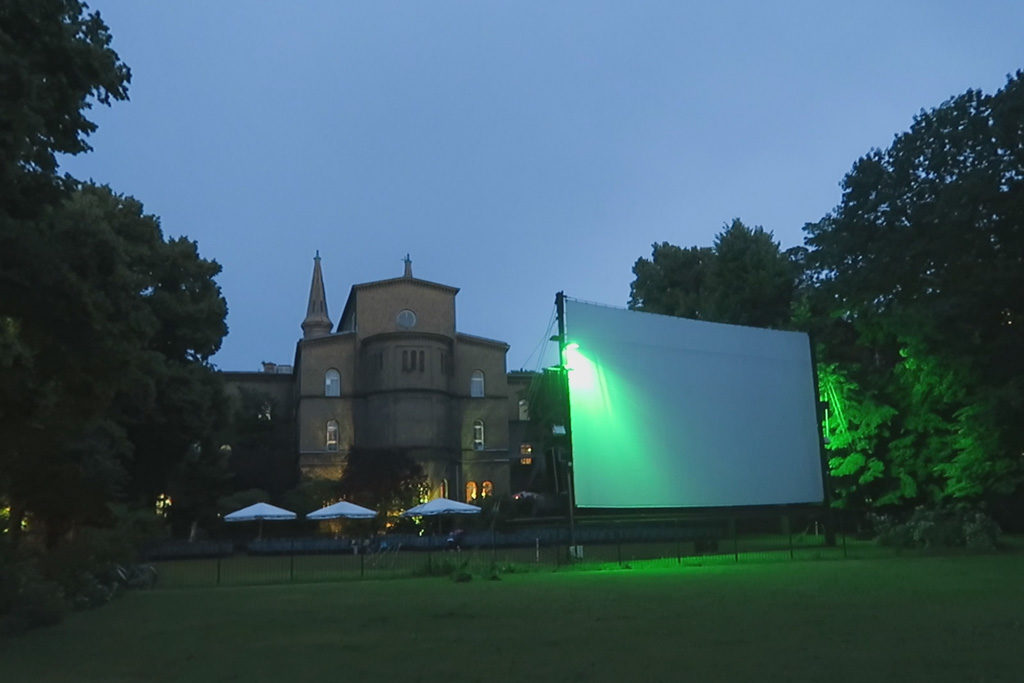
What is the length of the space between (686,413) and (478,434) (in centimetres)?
3218

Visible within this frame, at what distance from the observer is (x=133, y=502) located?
106ft

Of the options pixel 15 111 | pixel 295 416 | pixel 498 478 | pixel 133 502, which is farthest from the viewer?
pixel 295 416

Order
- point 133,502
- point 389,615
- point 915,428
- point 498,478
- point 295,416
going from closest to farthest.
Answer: point 389,615, point 915,428, point 133,502, point 498,478, point 295,416

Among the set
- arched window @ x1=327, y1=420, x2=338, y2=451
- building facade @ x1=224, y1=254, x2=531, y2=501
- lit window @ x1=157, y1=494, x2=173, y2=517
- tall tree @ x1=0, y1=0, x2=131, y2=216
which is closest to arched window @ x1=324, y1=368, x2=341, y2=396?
building facade @ x1=224, y1=254, x2=531, y2=501

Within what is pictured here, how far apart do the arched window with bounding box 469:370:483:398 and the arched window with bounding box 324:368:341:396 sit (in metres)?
7.13

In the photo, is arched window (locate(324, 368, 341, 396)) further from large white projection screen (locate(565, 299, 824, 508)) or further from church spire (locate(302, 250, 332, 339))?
large white projection screen (locate(565, 299, 824, 508))

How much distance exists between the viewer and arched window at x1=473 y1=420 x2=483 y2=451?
177ft

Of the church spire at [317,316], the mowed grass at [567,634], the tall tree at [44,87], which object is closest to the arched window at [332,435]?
the church spire at [317,316]

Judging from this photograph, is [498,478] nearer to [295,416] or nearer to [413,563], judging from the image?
[295,416]

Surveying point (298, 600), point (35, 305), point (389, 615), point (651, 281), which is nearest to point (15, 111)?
point (35, 305)

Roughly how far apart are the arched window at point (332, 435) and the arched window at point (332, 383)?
63.3 inches

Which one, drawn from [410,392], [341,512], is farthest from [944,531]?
[410,392]

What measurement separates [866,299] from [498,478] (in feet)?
91.7

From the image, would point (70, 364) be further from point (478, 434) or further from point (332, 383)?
point (478, 434)
